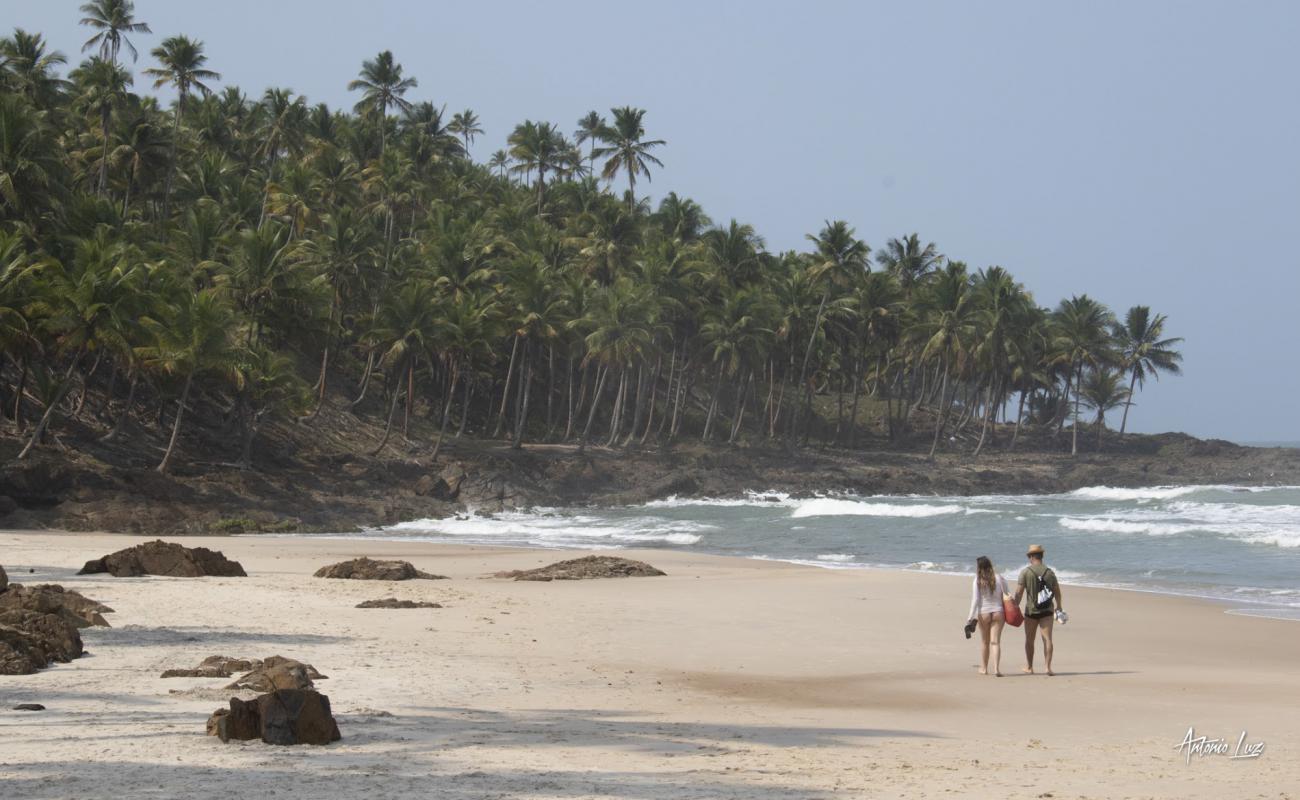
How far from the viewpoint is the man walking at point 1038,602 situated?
12002mm

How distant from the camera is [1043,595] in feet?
39.9

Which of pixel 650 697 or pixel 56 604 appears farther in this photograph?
pixel 56 604

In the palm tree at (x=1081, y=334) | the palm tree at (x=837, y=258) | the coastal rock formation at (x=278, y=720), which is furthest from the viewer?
the palm tree at (x=1081, y=334)

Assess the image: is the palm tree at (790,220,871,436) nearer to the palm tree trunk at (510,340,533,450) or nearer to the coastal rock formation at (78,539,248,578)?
the palm tree trunk at (510,340,533,450)

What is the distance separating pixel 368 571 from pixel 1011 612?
33.4 feet

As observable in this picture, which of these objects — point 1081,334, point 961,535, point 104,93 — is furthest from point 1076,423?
point 104,93

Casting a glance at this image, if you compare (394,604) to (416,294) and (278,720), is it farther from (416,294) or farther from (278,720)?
(416,294)

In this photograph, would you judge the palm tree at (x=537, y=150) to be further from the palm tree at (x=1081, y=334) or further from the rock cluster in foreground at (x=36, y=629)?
the rock cluster in foreground at (x=36, y=629)

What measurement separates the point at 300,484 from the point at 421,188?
27204mm

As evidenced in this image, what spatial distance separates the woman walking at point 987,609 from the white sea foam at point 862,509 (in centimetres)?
3127

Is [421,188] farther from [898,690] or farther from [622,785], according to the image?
[622,785]

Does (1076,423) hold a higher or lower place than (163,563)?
higher

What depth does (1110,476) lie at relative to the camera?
70.8 metres

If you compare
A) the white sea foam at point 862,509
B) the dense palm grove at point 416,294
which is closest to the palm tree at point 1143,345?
the dense palm grove at point 416,294
